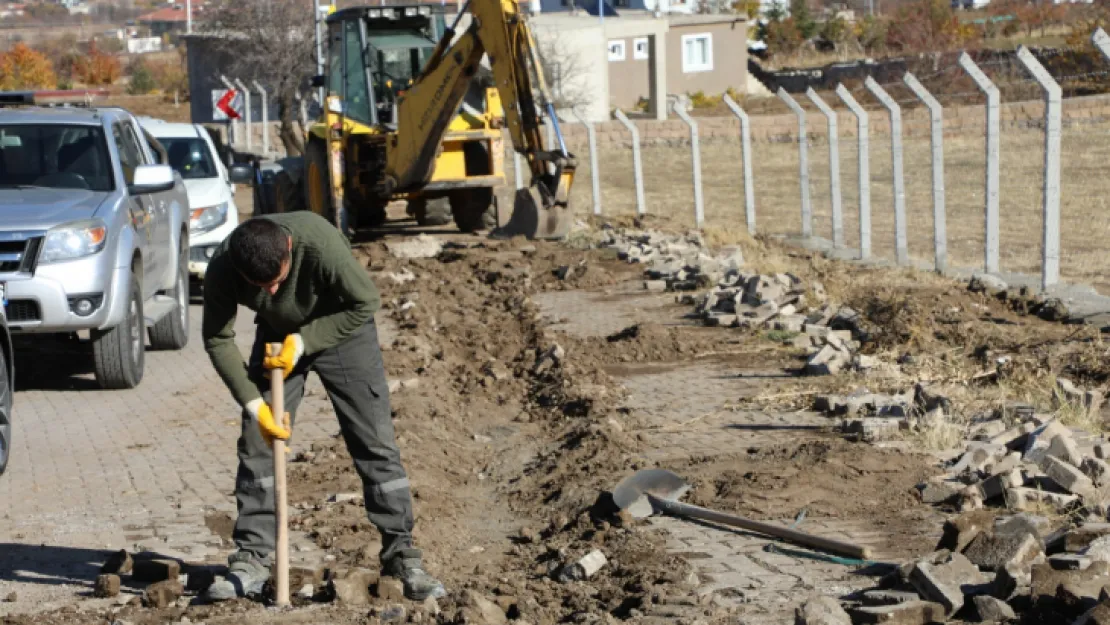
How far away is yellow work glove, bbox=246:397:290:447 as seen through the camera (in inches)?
245

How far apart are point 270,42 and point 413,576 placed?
47466mm

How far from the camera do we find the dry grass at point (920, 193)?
1891cm

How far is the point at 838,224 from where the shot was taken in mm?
18578

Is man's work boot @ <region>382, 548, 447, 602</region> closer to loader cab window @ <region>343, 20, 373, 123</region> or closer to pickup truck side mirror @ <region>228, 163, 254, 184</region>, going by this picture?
pickup truck side mirror @ <region>228, 163, 254, 184</region>

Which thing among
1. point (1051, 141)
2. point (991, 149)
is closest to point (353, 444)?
point (1051, 141)

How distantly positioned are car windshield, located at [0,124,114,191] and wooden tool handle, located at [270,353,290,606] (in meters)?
6.48

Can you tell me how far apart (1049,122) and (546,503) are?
655 centimetres

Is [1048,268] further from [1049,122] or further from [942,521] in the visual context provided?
[942,521]

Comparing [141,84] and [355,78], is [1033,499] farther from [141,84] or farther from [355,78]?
[141,84]

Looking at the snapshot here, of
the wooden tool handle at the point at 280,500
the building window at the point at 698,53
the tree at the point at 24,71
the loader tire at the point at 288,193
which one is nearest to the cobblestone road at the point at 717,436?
the wooden tool handle at the point at 280,500

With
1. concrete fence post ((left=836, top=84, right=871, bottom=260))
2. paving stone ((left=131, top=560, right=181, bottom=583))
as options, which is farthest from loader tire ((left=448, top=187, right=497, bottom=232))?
paving stone ((left=131, top=560, right=181, bottom=583))

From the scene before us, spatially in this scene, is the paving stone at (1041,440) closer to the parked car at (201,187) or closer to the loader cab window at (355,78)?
the parked car at (201,187)

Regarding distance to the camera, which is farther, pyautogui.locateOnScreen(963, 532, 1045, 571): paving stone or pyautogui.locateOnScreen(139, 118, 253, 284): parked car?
pyautogui.locateOnScreen(139, 118, 253, 284): parked car

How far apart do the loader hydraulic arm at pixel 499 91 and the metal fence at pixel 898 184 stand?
109 inches
